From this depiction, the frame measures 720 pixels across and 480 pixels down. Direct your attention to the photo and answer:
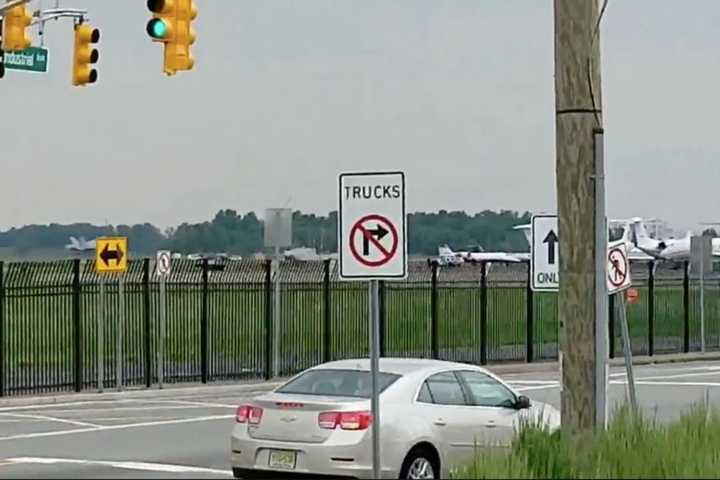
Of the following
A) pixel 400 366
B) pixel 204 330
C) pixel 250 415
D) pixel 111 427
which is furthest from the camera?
pixel 204 330

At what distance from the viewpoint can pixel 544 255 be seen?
56.0ft

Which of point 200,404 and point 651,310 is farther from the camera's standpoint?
point 651,310

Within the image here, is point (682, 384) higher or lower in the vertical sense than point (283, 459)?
lower

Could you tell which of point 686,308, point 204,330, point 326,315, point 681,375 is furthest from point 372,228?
point 686,308

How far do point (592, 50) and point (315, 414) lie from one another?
13.6 feet

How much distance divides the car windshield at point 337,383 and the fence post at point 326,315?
19.2m

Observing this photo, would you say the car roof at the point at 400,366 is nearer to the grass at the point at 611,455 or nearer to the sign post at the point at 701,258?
the grass at the point at 611,455

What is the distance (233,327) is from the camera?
3266 centimetres

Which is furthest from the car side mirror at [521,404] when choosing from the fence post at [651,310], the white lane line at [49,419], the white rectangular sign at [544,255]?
the fence post at [651,310]

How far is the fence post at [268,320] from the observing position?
32906 mm

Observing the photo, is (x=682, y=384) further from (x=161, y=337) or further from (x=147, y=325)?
(x=147, y=325)

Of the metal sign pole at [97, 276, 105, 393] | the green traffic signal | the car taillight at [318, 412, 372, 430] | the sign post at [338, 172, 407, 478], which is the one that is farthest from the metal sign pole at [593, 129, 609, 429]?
the metal sign pole at [97, 276, 105, 393]

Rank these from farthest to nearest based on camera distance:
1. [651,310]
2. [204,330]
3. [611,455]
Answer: [651,310], [204,330], [611,455]

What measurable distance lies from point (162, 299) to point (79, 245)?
832 cm
